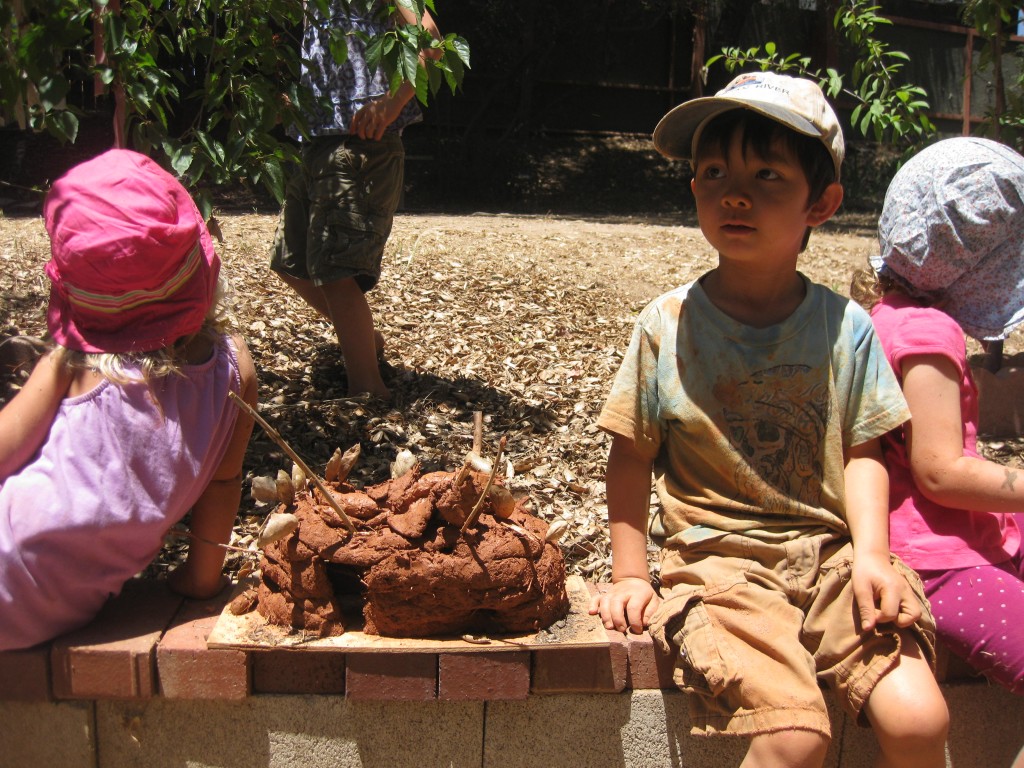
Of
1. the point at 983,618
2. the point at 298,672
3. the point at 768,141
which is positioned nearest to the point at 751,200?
the point at 768,141

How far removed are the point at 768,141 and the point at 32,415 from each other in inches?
61.9

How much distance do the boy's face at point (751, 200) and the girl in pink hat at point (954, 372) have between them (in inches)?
15.7

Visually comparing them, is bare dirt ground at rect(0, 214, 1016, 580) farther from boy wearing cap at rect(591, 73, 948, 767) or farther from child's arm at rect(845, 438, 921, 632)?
child's arm at rect(845, 438, 921, 632)

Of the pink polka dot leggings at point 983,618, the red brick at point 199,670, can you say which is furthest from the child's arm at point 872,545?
the red brick at point 199,670

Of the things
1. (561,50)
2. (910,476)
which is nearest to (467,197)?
(561,50)

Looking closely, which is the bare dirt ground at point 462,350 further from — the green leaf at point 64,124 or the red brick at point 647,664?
the green leaf at point 64,124

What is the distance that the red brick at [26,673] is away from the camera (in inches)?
75.2

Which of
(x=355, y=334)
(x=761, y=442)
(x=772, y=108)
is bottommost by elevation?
(x=355, y=334)

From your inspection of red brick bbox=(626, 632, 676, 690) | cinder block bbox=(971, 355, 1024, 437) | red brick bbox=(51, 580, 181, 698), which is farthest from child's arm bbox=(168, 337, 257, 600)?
cinder block bbox=(971, 355, 1024, 437)

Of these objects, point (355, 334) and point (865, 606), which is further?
point (355, 334)

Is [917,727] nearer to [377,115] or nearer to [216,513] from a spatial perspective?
[216,513]

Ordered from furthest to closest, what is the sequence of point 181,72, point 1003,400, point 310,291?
point 1003,400
point 310,291
point 181,72

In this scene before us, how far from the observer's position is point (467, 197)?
12750 mm

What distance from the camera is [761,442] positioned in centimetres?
204
